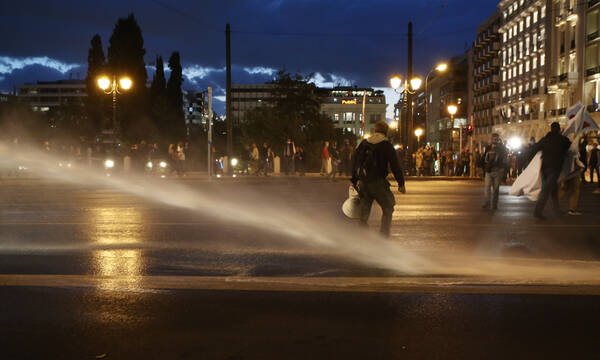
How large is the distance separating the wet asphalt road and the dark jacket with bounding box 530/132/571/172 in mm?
1680

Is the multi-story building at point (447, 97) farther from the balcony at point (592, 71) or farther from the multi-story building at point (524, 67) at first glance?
the balcony at point (592, 71)

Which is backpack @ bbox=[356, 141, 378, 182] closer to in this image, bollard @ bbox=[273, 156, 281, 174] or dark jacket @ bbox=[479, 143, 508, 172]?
dark jacket @ bbox=[479, 143, 508, 172]

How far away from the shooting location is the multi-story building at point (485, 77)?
100625 mm

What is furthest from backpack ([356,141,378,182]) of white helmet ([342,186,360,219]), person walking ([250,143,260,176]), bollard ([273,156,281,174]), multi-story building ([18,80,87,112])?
multi-story building ([18,80,87,112])

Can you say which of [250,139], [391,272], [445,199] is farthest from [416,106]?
[391,272]

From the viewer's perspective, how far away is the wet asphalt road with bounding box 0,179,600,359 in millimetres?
4215

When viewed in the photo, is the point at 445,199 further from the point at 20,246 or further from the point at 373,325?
the point at 373,325

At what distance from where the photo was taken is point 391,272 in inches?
259

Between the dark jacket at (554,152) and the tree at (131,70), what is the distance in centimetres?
4923

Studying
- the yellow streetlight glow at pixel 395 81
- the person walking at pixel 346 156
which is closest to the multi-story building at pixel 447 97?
the yellow streetlight glow at pixel 395 81

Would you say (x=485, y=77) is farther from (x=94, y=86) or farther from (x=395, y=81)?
(x=395, y=81)

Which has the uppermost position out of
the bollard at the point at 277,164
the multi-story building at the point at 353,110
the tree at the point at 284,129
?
the multi-story building at the point at 353,110

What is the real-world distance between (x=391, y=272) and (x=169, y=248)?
10.4 feet

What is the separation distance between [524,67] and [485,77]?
2344cm
